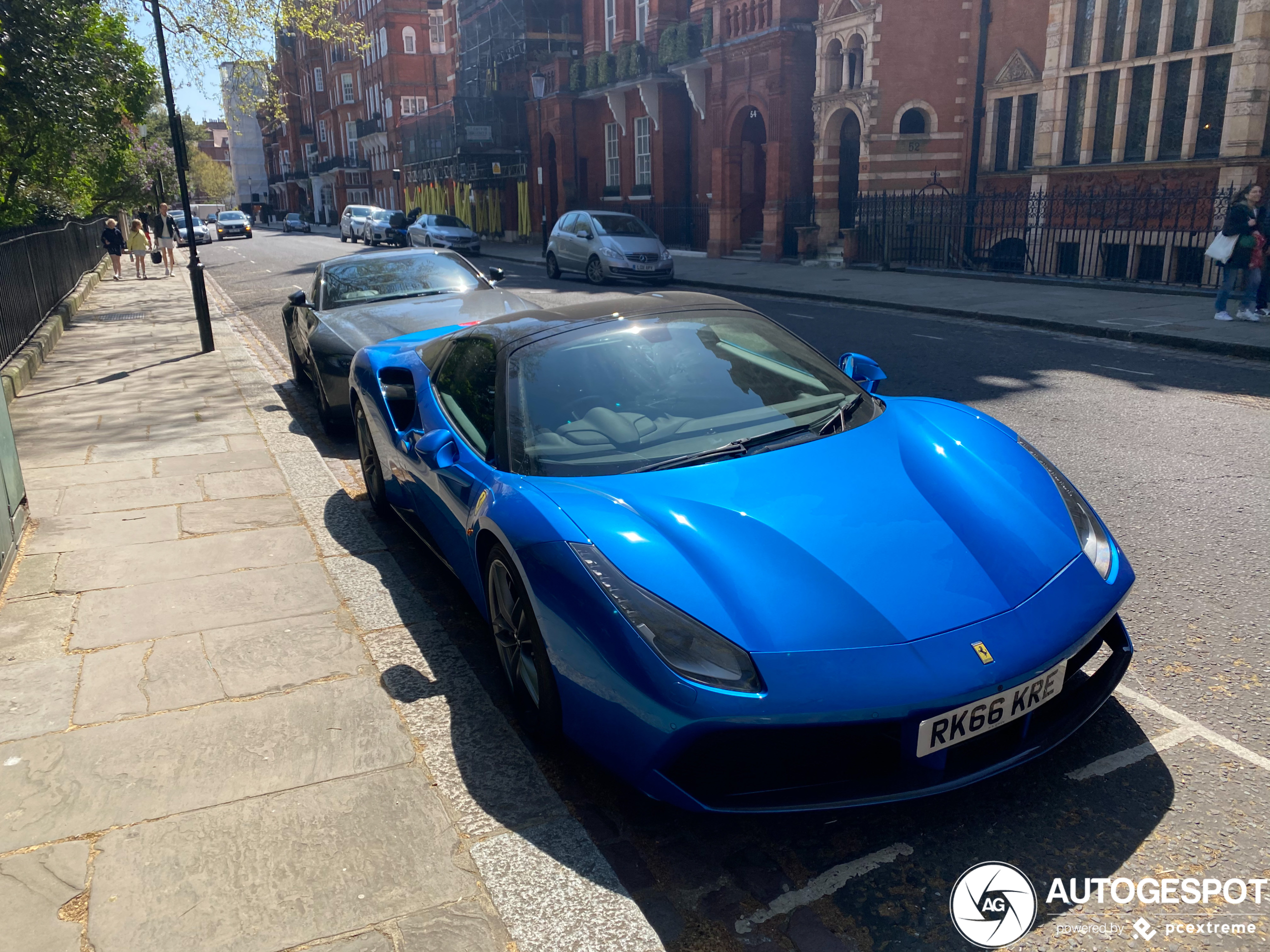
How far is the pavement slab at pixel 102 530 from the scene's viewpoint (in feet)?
17.7

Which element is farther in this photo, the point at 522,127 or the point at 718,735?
the point at 522,127

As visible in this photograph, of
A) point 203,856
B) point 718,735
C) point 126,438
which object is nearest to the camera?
point 718,735

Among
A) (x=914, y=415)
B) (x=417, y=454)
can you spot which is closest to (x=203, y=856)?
(x=417, y=454)

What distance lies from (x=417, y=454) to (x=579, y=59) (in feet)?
122

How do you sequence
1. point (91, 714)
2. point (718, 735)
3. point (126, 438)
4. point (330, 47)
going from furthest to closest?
point (330, 47) → point (126, 438) → point (91, 714) → point (718, 735)

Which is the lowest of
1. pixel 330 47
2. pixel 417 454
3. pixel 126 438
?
pixel 126 438

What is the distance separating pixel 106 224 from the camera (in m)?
28.9

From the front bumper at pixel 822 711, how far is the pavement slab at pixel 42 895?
1.44 meters

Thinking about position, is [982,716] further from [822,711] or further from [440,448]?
[440,448]

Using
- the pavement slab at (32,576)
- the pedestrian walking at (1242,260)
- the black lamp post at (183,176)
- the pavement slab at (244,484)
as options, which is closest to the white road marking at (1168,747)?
the pavement slab at (32,576)

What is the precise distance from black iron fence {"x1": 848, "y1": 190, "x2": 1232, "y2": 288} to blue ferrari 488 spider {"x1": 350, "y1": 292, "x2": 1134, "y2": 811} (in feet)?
53.9

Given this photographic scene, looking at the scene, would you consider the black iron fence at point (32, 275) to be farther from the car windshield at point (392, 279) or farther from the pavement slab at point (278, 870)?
the pavement slab at point (278, 870)

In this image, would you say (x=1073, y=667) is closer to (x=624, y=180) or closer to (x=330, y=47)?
(x=624, y=180)

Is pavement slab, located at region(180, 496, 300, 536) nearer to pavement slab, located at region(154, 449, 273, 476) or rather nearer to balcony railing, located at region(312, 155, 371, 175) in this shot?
pavement slab, located at region(154, 449, 273, 476)
